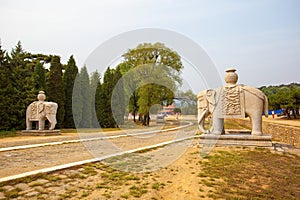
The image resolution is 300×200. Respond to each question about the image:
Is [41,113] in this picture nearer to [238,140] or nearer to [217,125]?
[217,125]

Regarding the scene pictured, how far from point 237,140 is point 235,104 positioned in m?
1.24

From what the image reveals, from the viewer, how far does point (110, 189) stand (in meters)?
4.14

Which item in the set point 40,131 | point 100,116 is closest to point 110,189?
point 40,131

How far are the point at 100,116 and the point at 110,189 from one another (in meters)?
17.8

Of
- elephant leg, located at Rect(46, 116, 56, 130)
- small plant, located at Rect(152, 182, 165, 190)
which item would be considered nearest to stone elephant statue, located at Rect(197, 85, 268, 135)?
small plant, located at Rect(152, 182, 165, 190)

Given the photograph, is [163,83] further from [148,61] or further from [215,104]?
[215,104]

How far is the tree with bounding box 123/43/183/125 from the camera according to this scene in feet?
71.1

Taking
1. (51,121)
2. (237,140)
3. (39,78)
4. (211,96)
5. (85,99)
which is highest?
(39,78)

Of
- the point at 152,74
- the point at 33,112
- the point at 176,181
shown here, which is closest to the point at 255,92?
the point at 176,181

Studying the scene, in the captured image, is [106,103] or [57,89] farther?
[106,103]

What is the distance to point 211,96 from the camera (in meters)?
8.63

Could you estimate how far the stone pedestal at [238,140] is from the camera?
7910mm

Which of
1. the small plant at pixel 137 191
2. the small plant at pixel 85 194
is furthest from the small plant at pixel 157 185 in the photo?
the small plant at pixel 85 194

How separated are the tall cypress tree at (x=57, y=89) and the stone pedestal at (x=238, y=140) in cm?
1351
